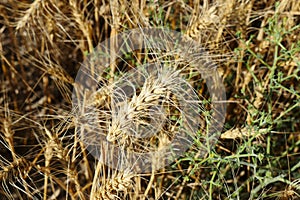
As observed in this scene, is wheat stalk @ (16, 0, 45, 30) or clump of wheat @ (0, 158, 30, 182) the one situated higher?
wheat stalk @ (16, 0, 45, 30)

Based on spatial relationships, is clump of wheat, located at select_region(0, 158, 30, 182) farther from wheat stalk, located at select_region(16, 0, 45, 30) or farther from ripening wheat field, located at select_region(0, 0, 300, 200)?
wheat stalk, located at select_region(16, 0, 45, 30)

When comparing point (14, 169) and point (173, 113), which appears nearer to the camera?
point (14, 169)

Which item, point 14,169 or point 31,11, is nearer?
point 14,169

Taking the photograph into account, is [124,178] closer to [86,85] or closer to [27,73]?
[86,85]

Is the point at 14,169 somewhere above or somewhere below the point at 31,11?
below

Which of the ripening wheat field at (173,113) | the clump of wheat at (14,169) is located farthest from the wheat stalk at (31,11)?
the clump of wheat at (14,169)

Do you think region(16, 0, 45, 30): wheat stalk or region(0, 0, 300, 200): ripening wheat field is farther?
region(16, 0, 45, 30): wheat stalk

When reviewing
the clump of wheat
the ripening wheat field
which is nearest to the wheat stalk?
the ripening wheat field

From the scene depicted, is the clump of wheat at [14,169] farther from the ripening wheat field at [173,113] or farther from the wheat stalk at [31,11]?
the wheat stalk at [31,11]

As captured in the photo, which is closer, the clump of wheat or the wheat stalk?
the clump of wheat

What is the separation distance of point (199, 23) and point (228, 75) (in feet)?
0.83

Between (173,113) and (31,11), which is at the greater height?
(31,11)

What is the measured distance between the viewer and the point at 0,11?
1.36 meters

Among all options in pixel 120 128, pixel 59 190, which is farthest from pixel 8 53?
pixel 120 128
